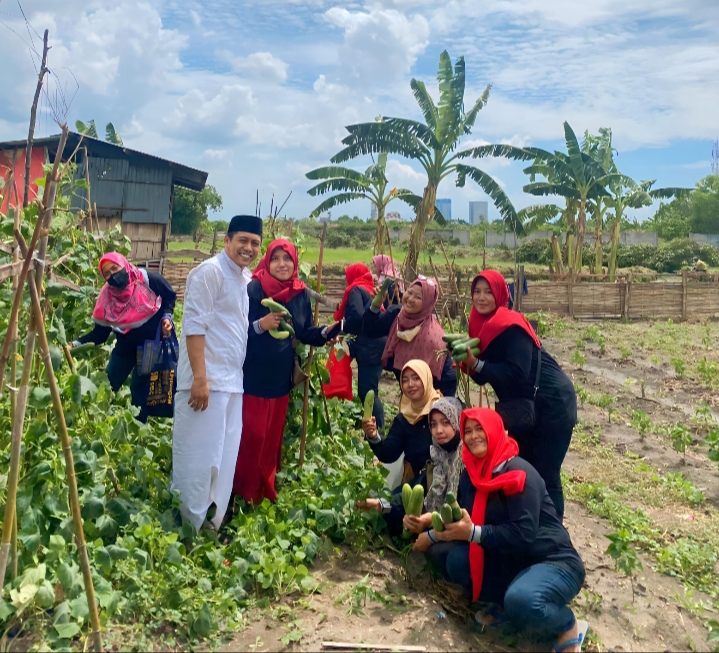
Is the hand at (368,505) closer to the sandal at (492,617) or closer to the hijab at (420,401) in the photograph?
the hijab at (420,401)

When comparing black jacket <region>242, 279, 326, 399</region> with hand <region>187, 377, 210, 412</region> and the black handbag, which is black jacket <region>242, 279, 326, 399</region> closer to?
hand <region>187, 377, 210, 412</region>

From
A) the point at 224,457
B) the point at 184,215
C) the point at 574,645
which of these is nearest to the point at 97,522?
the point at 224,457

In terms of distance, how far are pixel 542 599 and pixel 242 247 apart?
2.04 metres

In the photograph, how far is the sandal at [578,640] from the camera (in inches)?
113

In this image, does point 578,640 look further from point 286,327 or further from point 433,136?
point 433,136

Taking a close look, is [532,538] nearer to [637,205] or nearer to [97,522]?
[97,522]

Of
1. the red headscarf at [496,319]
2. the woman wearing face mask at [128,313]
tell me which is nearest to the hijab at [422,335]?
the red headscarf at [496,319]

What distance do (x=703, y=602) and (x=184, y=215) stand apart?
990 inches

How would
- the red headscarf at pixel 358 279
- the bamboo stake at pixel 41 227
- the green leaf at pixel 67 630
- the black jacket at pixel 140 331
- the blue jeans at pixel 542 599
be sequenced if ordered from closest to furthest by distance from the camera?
the bamboo stake at pixel 41 227 < the green leaf at pixel 67 630 < the blue jeans at pixel 542 599 < the black jacket at pixel 140 331 < the red headscarf at pixel 358 279

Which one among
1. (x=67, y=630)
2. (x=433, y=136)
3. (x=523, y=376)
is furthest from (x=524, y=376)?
(x=433, y=136)

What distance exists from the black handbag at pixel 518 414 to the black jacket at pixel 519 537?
45 cm

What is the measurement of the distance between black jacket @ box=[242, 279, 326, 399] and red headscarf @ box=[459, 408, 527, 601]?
1.16 metres

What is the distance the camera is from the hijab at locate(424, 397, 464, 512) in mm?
3480

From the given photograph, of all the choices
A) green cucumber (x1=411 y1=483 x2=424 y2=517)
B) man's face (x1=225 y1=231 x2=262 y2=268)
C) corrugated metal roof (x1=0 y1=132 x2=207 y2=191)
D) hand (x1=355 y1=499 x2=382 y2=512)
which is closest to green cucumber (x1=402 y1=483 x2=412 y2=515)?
green cucumber (x1=411 y1=483 x2=424 y2=517)
